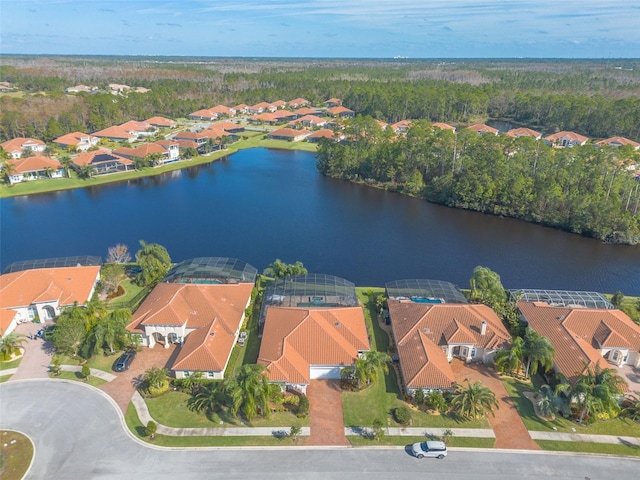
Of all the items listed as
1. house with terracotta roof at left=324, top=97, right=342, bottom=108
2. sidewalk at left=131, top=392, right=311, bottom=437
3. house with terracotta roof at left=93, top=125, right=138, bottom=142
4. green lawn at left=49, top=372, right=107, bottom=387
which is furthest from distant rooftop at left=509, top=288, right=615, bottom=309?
house with terracotta roof at left=324, top=97, right=342, bottom=108

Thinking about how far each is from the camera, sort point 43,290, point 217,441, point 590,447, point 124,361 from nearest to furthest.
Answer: point 590,447 → point 217,441 → point 124,361 → point 43,290

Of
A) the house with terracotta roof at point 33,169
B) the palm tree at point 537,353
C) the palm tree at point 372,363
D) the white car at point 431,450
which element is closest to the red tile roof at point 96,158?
the house with terracotta roof at point 33,169

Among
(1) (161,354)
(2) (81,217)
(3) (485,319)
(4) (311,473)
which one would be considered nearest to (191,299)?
(1) (161,354)

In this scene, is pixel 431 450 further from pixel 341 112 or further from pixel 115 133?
pixel 341 112

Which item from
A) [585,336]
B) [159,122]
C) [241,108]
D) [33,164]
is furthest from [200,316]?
[241,108]

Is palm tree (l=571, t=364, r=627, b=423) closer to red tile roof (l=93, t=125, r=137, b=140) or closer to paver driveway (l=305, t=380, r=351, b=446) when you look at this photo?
paver driveway (l=305, t=380, r=351, b=446)

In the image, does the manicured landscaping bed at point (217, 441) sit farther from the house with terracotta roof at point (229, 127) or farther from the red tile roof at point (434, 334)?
the house with terracotta roof at point (229, 127)
